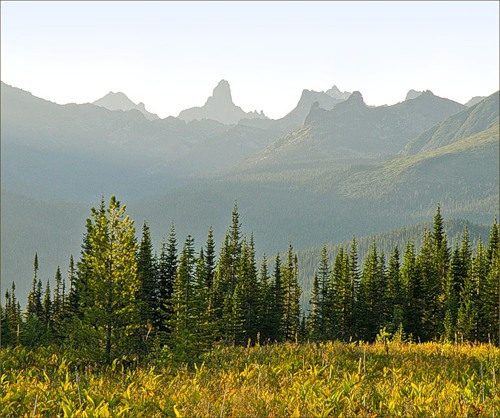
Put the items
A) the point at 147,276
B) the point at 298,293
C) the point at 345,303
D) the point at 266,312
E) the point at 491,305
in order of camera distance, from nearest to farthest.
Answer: the point at 147,276, the point at 491,305, the point at 266,312, the point at 345,303, the point at 298,293

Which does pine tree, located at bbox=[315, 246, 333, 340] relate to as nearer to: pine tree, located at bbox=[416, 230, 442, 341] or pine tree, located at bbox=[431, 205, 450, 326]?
pine tree, located at bbox=[416, 230, 442, 341]

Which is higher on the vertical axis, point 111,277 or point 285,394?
point 285,394

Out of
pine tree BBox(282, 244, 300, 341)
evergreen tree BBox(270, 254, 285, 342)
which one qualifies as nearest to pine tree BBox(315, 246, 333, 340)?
pine tree BBox(282, 244, 300, 341)

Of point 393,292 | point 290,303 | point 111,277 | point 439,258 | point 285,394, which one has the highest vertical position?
point 285,394

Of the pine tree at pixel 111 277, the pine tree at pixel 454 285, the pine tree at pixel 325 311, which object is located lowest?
the pine tree at pixel 325 311

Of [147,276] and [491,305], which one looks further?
[491,305]

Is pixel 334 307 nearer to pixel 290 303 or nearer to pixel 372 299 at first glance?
pixel 372 299

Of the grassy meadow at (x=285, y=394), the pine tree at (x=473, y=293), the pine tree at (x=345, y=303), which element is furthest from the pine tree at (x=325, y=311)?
the grassy meadow at (x=285, y=394)

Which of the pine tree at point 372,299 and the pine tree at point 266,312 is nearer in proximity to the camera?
the pine tree at point 266,312

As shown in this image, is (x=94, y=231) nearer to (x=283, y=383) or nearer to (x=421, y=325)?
(x=283, y=383)

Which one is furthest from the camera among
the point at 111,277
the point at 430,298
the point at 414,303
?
the point at 414,303

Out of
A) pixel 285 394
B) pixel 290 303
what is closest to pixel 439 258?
pixel 290 303

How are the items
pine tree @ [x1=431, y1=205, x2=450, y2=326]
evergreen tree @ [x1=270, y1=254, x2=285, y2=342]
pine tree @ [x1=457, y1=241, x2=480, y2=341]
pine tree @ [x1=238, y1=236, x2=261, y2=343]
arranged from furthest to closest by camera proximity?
pine tree @ [x1=431, y1=205, x2=450, y2=326]
evergreen tree @ [x1=270, y1=254, x2=285, y2=342]
pine tree @ [x1=238, y1=236, x2=261, y2=343]
pine tree @ [x1=457, y1=241, x2=480, y2=341]

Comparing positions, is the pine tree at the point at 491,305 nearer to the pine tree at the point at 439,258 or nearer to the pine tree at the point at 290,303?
the pine tree at the point at 439,258
